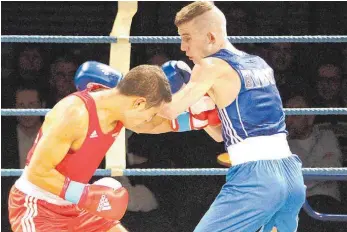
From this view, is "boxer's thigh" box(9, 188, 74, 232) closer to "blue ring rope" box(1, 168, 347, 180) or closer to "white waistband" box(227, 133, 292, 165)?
"blue ring rope" box(1, 168, 347, 180)

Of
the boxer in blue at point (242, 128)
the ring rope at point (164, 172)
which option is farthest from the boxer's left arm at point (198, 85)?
the ring rope at point (164, 172)

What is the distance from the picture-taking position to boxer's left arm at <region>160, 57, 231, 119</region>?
2371mm

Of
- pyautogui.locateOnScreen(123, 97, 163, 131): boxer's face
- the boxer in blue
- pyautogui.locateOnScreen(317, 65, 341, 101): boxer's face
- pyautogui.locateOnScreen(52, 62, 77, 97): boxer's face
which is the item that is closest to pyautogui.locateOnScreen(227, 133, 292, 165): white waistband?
the boxer in blue

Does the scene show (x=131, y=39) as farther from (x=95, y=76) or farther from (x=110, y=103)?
(x=110, y=103)

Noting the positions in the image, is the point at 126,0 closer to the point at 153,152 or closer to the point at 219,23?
the point at 219,23

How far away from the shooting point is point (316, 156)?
3727 millimetres

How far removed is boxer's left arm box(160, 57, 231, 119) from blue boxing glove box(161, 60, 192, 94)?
167mm

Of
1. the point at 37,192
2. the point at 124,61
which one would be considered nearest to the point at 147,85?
the point at 37,192

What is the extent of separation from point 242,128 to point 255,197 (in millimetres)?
230

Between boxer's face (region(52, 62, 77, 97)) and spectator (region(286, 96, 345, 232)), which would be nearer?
spectator (region(286, 96, 345, 232))

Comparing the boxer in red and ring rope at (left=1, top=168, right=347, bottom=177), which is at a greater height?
the boxer in red

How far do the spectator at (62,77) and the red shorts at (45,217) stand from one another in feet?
4.78

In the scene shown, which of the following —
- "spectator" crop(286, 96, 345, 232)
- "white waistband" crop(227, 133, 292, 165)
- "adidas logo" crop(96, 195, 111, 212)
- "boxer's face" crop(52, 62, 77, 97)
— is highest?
"white waistband" crop(227, 133, 292, 165)

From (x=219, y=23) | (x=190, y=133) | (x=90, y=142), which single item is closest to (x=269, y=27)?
(x=190, y=133)
